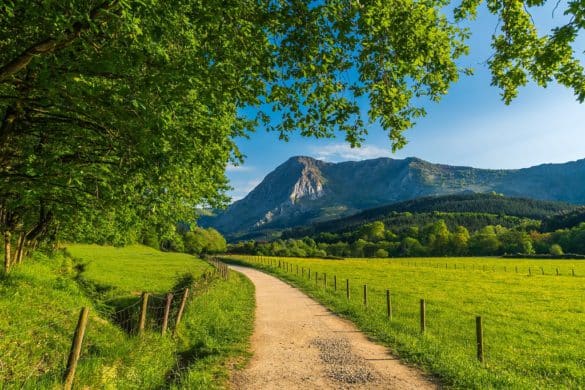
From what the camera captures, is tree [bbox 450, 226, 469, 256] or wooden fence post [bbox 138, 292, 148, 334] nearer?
wooden fence post [bbox 138, 292, 148, 334]

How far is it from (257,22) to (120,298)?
2144 cm

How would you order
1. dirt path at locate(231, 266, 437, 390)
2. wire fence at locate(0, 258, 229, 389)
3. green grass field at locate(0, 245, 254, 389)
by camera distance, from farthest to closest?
1. dirt path at locate(231, 266, 437, 390)
2. green grass field at locate(0, 245, 254, 389)
3. wire fence at locate(0, 258, 229, 389)

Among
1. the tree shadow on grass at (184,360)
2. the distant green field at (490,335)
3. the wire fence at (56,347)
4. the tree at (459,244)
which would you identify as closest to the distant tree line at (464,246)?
the tree at (459,244)

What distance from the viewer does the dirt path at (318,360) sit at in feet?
28.4

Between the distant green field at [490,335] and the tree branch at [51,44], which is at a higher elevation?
the tree branch at [51,44]

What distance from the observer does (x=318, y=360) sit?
1048 cm

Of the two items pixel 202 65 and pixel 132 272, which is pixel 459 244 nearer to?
pixel 132 272

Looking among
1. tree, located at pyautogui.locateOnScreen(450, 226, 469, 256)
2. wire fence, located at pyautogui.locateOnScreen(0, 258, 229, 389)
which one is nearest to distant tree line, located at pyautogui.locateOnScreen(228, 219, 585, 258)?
tree, located at pyautogui.locateOnScreen(450, 226, 469, 256)

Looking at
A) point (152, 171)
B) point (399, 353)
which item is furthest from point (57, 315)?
point (399, 353)

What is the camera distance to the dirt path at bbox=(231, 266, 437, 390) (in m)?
8.66

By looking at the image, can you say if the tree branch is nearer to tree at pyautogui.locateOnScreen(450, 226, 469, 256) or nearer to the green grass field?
the green grass field

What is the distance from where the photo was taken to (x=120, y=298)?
22625 millimetres

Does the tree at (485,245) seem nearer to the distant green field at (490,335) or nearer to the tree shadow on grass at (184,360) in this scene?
the distant green field at (490,335)

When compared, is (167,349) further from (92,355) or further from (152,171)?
(152,171)
